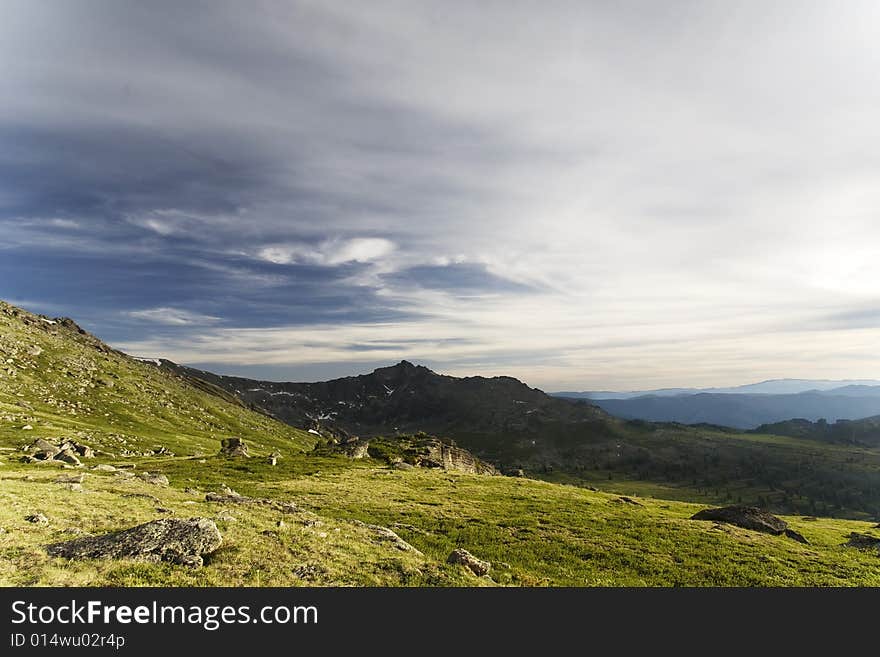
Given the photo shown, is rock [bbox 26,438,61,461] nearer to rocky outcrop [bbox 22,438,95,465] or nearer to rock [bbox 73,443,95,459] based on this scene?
A: rocky outcrop [bbox 22,438,95,465]

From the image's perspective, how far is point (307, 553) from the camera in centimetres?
2300

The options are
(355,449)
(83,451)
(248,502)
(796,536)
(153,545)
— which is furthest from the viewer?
(355,449)

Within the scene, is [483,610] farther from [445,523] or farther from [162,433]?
[162,433]

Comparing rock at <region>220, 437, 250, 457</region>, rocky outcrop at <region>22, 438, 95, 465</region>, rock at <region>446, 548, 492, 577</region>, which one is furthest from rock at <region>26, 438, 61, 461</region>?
rock at <region>446, 548, 492, 577</region>

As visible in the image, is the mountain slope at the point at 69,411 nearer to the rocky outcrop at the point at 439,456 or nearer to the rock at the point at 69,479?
the rock at the point at 69,479

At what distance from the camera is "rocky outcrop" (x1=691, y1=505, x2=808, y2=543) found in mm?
44594

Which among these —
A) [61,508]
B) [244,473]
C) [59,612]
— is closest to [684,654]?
[59,612]

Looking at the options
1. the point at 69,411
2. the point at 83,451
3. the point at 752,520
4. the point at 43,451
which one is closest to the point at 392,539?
the point at 752,520

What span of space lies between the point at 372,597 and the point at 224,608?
19.4 ft

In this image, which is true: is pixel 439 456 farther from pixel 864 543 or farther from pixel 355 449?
pixel 864 543

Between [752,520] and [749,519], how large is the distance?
0.31 m

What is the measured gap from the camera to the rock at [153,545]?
63.0ft

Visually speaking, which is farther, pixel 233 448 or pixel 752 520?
pixel 233 448

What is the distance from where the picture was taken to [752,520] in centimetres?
4619
